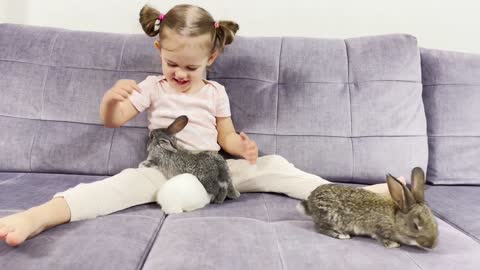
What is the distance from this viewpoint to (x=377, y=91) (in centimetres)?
152

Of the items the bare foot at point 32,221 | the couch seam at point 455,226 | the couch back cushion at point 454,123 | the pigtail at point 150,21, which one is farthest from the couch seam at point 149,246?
the couch back cushion at point 454,123

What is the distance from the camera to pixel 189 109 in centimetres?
144

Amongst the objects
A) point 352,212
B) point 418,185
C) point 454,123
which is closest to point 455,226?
point 418,185

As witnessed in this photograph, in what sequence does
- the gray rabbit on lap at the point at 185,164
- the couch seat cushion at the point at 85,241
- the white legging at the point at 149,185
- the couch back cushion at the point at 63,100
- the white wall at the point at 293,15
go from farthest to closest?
1. the white wall at the point at 293,15
2. the couch back cushion at the point at 63,100
3. the gray rabbit on lap at the point at 185,164
4. the white legging at the point at 149,185
5. the couch seat cushion at the point at 85,241

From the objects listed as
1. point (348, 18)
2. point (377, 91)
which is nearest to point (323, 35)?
point (348, 18)

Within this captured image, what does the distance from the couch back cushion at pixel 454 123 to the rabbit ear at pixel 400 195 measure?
62 cm

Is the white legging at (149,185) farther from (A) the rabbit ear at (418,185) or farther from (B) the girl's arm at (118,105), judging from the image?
(A) the rabbit ear at (418,185)

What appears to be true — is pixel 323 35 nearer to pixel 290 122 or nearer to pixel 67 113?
pixel 290 122

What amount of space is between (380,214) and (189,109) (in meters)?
0.72

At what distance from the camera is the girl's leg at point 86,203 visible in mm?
929

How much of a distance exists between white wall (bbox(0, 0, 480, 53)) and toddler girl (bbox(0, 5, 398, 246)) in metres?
0.43

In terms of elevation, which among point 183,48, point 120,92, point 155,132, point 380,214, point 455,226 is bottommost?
point 455,226

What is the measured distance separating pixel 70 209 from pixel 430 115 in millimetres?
1294

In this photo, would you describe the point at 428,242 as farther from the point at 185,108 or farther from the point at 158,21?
the point at 158,21
